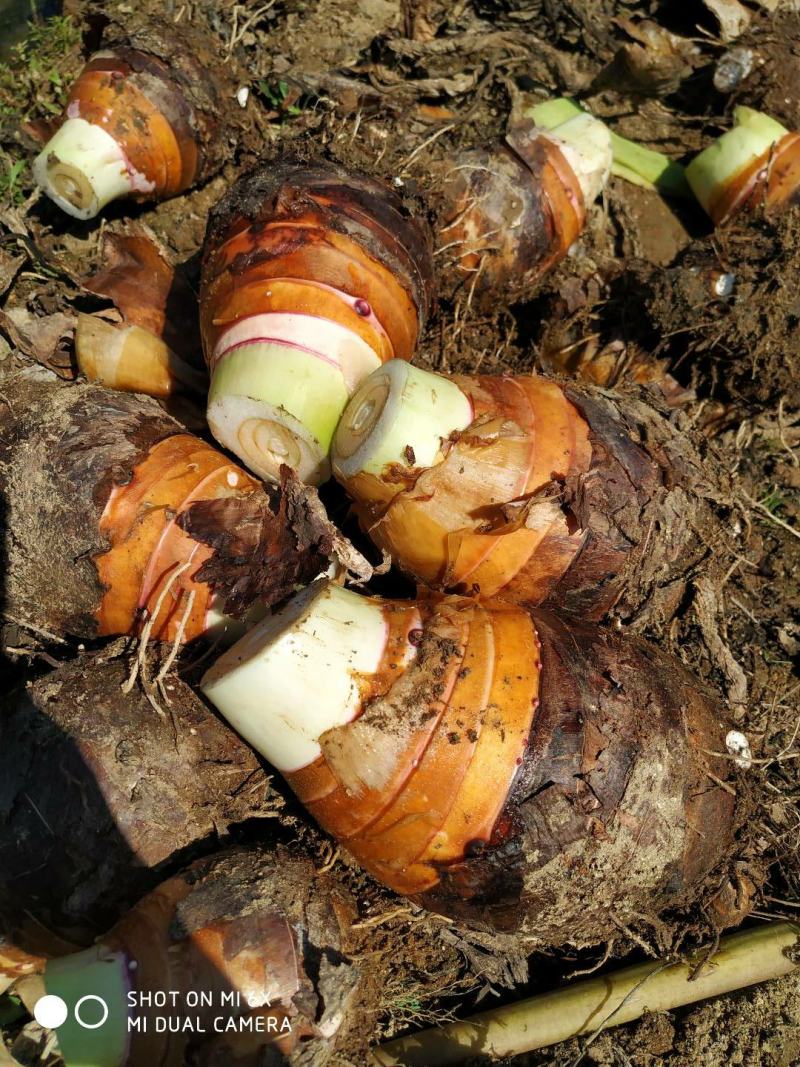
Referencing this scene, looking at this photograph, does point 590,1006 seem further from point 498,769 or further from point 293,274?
point 293,274

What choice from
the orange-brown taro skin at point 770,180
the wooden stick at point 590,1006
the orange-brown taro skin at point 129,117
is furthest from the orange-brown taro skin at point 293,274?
the wooden stick at point 590,1006

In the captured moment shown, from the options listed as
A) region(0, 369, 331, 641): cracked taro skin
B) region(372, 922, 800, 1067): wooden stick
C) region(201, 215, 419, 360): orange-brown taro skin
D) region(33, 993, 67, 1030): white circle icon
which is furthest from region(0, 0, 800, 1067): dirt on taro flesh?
region(201, 215, 419, 360): orange-brown taro skin

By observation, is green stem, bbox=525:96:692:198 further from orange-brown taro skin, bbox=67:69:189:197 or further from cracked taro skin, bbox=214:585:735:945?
cracked taro skin, bbox=214:585:735:945

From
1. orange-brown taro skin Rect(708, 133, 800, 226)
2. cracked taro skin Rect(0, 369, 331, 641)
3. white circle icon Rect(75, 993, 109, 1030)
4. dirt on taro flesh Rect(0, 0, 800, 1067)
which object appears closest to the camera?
white circle icon Rect(75, 993, 109, 1030)

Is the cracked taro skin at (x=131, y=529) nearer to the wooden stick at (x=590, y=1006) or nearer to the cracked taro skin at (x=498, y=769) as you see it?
the cracked taro skin at (x=498, y=769)

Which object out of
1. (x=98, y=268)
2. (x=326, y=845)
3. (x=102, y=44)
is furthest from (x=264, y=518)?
(x=102, y=44)

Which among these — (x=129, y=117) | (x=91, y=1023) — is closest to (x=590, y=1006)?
(x=91, y=1023)
